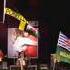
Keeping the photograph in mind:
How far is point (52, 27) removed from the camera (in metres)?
8.16

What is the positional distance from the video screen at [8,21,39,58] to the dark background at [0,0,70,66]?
12 centimetres

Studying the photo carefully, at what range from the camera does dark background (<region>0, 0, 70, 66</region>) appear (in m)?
8.11

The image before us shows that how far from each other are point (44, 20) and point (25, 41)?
0.71 metres

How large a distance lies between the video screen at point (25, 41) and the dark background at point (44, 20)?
0.41 feet

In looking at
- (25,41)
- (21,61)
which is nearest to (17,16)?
(25,41)

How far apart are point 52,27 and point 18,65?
1.28m

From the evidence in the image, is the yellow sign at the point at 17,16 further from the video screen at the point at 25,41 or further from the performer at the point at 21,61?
the performer at the point at 21,61

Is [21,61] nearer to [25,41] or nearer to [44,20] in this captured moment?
[25,41]

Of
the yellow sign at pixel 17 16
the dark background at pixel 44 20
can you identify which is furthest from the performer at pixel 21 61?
the yellow sign at pixel 17 16

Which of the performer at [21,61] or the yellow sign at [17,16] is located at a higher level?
the yellow sign at [17,16]

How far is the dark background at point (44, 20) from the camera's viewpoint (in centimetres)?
811

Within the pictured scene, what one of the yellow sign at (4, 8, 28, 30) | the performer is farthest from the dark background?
the performer

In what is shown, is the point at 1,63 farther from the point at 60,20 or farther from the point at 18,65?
the point at 60,20

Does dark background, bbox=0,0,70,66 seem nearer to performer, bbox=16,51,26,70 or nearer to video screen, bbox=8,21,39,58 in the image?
video screen, bbox=8,21,39,58
